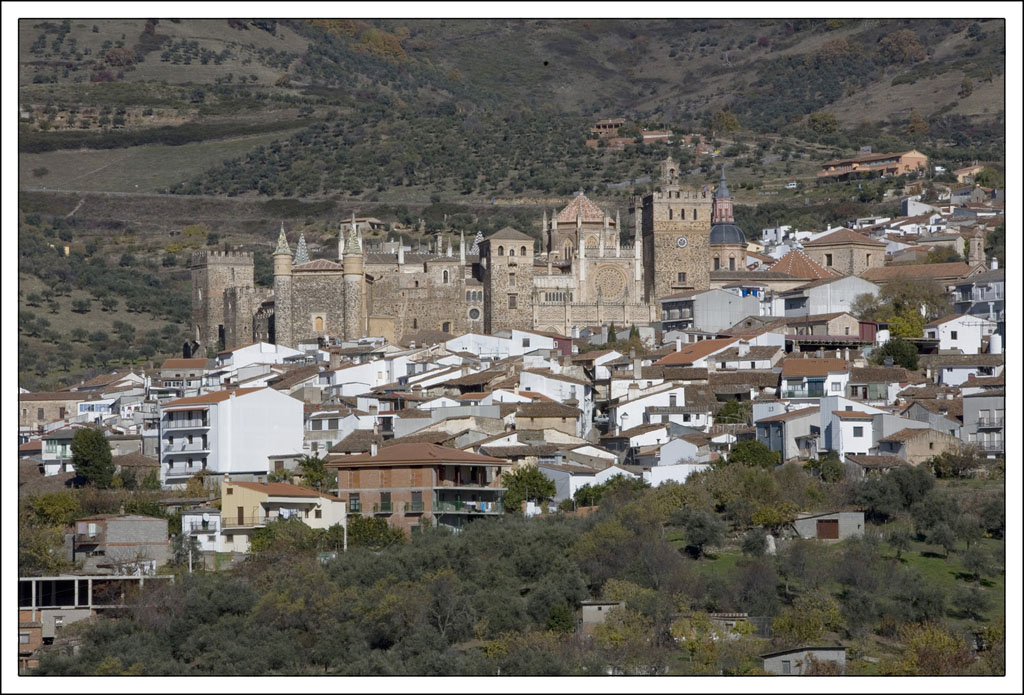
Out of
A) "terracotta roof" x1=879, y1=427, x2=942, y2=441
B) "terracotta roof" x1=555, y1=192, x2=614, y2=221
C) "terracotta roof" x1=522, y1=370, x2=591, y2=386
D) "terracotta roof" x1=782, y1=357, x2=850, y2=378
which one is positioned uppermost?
Answer: "terracotta roof" x1=555, y1=192, x2=614, y2=221

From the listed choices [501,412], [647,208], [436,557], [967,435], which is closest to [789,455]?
[967,435]

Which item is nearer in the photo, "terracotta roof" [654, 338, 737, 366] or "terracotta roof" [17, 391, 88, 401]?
"terracotta roof" [654, 338, 737, 366]

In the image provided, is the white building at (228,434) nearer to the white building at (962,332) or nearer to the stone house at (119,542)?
the stone house at (119,542)

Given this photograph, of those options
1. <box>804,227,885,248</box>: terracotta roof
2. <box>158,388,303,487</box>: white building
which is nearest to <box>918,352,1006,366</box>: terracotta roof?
<box>158,388,303,487</box>: white building

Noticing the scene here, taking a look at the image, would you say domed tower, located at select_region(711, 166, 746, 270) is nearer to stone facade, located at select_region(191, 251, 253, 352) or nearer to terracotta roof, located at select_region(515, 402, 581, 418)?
stone facade, located at select_region(191, 251, 253, 352)

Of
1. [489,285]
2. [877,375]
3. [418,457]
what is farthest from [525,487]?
[489,285]
